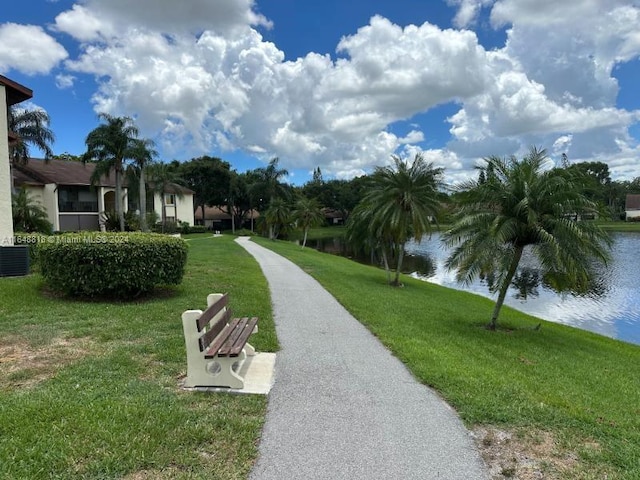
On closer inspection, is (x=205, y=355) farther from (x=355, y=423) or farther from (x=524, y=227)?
(x=524, y=227)

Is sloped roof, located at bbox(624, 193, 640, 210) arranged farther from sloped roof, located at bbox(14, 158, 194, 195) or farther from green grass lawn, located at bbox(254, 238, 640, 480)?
green grass lawn, located at bbox(254, 238, 640, 480)

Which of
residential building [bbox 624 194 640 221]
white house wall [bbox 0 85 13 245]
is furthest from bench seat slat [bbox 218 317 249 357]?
residential building [bbox 624 194 640 221]

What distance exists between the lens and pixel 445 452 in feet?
11.9

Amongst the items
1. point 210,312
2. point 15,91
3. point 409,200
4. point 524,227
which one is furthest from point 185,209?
point 210,312

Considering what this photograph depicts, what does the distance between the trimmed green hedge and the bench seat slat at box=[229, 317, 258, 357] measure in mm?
3747

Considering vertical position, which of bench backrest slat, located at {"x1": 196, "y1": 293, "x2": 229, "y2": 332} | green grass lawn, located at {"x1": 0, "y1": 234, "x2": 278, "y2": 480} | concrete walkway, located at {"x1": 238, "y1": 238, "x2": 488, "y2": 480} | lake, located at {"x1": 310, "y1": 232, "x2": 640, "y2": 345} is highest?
bench backrest slat, located at {"x1": 196, "y1": 293, "x2": 229, "y2": 332}

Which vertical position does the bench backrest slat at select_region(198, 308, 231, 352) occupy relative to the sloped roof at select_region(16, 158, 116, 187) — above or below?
below

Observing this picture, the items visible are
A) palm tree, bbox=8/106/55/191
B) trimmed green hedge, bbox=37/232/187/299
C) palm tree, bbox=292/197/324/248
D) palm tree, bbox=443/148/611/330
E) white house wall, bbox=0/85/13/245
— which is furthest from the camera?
palm tree, bbox=292/197/324/248

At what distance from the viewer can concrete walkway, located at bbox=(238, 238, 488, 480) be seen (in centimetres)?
334

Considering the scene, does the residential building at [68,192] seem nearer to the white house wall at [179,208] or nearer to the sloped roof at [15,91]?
the white house wall at [179,208]

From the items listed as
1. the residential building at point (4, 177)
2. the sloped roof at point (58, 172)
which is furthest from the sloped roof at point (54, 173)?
the residential building at point (4, 177)

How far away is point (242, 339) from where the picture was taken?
17.1 ft

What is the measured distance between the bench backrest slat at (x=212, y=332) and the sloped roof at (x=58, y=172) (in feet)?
126

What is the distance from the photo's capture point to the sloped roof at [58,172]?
37.3 metres
